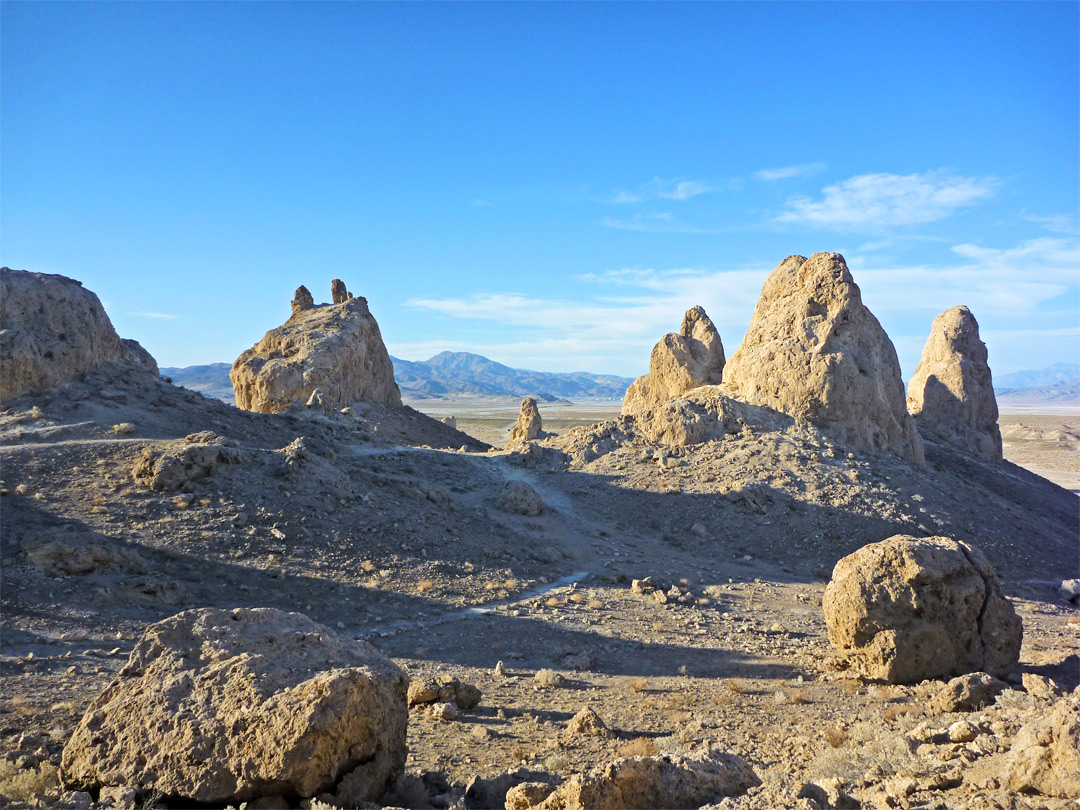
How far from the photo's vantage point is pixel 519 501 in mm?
21078

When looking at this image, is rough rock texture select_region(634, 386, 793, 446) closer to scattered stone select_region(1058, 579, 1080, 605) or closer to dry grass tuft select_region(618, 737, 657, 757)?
scattered stone select_region(1058, 579, 1080, 605)

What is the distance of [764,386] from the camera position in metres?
25.0

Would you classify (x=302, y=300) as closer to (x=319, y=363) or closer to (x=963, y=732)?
(x=319, y=363)

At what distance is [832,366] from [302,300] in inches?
1110

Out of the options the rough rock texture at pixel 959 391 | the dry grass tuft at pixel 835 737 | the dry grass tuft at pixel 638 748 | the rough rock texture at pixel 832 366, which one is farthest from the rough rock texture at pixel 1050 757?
the rough rock texture at pixel 959 391

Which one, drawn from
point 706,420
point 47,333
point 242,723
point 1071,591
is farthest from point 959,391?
point 47,333

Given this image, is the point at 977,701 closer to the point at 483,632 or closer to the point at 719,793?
the point at 719,793

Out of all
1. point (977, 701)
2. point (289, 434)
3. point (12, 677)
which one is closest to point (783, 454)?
point (977, 701)

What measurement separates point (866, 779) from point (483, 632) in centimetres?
838

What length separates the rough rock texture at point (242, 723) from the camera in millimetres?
5574

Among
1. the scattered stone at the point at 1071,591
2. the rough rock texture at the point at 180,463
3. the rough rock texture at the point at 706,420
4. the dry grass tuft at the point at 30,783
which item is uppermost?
the rough rock texture at the point at 706,420

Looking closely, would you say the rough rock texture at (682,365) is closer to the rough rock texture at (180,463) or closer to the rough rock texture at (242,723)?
the rough rock texture at (180,463)

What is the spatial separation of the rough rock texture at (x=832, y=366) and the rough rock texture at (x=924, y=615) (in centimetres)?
1354

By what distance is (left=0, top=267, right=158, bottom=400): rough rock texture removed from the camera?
63.8ft
